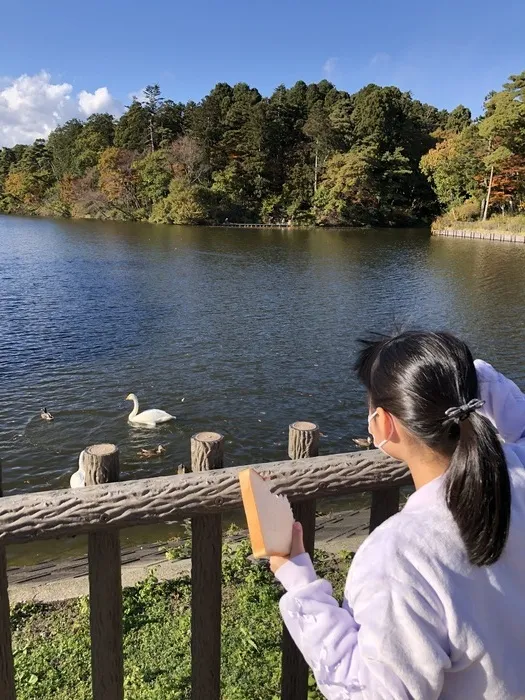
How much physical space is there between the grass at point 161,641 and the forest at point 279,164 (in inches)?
1599

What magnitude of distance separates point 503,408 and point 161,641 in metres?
2.32

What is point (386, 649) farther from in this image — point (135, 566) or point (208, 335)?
point (208, 335)

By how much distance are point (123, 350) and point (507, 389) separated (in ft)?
34.0

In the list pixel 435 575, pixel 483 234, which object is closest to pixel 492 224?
pixel 483 234

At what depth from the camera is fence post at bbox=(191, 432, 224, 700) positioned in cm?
149

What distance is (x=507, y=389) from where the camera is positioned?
1356mm

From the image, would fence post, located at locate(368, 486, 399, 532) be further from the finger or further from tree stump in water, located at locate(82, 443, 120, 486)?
tree stump in water, located at locate(82, 443, 120, 486)

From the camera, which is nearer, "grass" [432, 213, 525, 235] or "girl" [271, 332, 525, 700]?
"girl" [271, 332, 525, 700]

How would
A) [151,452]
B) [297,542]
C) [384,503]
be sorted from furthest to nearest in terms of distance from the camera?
[151,452] → [384,503] → [297,542]

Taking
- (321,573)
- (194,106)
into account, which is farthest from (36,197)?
(321,573)

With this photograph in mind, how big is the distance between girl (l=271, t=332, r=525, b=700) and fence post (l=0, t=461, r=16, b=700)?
72 cm

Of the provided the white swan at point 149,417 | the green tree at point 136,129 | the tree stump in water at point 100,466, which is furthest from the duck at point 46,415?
the green tree at point 136,129

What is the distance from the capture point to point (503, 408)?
4.43 ft

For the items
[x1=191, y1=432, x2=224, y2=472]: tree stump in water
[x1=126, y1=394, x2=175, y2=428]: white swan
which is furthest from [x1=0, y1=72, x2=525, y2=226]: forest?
[x1=191, y1=432, x2=224, y2=472]: tree stump in water
